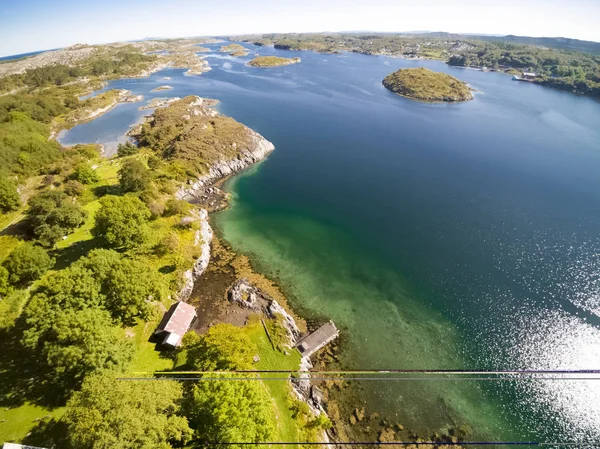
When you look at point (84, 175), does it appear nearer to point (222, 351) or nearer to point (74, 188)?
point (74, 188)

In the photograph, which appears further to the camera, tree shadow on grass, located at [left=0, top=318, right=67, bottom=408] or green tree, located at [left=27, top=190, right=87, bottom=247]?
green tree, located at [left=27, top=190, right=87, bottom=247]

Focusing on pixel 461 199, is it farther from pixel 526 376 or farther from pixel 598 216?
pixel 526 376

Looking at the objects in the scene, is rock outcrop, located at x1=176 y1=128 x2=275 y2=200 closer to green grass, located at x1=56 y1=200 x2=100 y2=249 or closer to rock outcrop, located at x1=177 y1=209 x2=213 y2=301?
rock outcrop, located at x1=177 y1=209 x2=213 y2=301

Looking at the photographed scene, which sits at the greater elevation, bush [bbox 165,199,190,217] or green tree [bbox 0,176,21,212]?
green tree [bbox 0,176,21,212]

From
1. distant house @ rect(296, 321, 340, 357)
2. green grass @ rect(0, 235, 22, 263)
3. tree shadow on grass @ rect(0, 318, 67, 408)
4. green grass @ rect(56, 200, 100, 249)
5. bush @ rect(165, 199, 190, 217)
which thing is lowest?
distant house @ rect(296, 321, 340, 357)

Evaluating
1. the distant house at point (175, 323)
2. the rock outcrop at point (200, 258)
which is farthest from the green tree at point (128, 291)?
the rock outcrop at point (200, 258)

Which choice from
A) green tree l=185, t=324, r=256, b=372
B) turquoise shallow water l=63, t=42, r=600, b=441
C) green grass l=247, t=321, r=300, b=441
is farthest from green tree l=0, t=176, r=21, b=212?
green grass l=247, t=321, r=300, b=441
